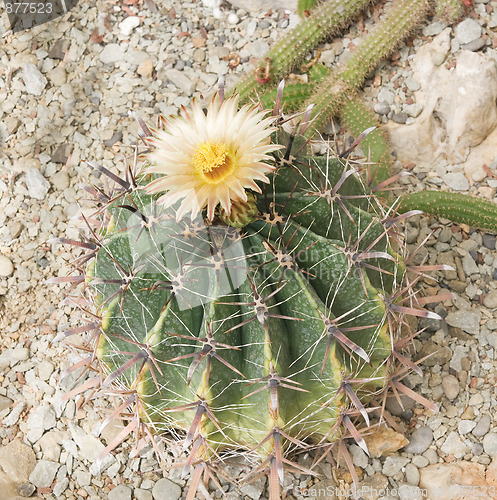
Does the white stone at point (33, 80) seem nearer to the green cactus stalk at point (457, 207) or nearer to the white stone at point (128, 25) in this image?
the white stone at point (128, 25)

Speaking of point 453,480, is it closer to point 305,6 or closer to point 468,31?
point 468,31

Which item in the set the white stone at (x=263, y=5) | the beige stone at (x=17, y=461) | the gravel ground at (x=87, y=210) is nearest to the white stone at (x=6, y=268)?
the gravel ground at (x=87, y=210)

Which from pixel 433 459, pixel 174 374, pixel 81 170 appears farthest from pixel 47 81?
pixel 433 459

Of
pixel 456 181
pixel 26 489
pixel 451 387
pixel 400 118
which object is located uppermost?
pixel 400 118

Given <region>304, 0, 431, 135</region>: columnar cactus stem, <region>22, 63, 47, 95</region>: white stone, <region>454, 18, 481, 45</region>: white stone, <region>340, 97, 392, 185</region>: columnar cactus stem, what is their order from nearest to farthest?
<region>340, 97, 392, 185</region>: columnar cactus stem → <region>304, 0, 431, 135</region>: columnar cactus stem → <region>454, 18, 481, 45</region>: white stone → <region>22, 63, 47, 95</region>: white stone

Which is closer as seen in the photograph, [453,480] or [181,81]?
[453,480]

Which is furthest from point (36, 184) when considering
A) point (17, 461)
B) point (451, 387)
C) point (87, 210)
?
point (451, 387)

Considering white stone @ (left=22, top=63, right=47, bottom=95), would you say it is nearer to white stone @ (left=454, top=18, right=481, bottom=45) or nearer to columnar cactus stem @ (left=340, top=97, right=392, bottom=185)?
columnar cactus stem @ (left=340, top=97, right=392, bottom=185)

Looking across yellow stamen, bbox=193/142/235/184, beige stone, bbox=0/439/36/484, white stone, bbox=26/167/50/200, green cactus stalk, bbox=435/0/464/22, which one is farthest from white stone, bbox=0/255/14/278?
green cactus stalk, bbox=435/0/464/22

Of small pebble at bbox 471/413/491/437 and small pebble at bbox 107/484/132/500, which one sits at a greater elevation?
small pebble at bbox 471/413/491/437
